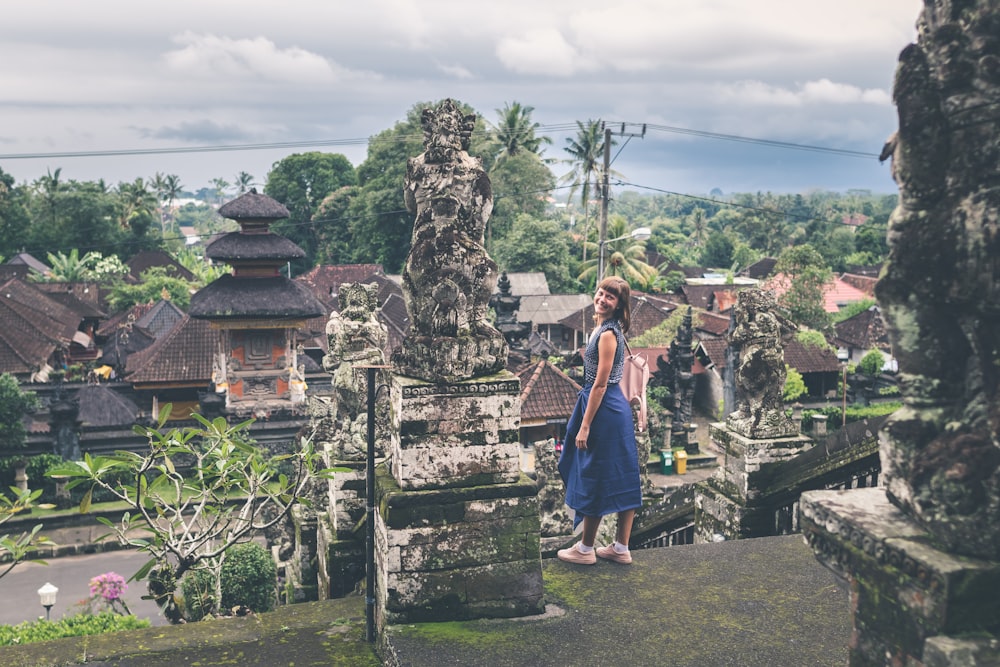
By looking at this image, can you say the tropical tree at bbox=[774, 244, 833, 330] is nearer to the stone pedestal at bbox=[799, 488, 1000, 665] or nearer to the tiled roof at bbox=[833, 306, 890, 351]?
the tiled roof at bbox=[833, 306, 890, 351]

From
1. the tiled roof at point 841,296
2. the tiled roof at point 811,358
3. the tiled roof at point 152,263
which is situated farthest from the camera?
the tiled roof at point 841,296

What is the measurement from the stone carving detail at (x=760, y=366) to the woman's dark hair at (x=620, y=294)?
10.3 ft

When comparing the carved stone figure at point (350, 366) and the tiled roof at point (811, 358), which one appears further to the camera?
the tiled roof at point (811, 358)

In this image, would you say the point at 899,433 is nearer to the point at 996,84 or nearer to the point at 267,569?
Answer: the point at 996,84

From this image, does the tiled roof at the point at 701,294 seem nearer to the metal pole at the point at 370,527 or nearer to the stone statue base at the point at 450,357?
the stone statue base at the point at 450,357

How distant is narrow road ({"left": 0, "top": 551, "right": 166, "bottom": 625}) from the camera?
19.1 meters

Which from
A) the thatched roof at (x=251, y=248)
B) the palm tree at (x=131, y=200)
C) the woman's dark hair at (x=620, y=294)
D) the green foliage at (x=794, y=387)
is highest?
the palm tree at (x=131, y=200)

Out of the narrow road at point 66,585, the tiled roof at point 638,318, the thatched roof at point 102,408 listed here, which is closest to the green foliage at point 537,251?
the tiled roof at point 638,318

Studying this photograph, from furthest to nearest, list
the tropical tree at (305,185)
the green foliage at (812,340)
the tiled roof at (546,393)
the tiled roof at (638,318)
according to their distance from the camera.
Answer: the tropical tree at (305,185) → the tiled roof at (638,318) → the green foliage at (812,340) → the tiled roof at (546,393)

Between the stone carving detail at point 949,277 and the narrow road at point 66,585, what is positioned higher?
the stone carving detail at point 949,277

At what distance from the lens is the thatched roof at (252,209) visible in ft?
110

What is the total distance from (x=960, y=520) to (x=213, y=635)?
16.8 feet

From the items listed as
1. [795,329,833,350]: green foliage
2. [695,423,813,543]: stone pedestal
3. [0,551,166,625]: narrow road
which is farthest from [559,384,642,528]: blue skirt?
[795,329,833,350]: green foliage

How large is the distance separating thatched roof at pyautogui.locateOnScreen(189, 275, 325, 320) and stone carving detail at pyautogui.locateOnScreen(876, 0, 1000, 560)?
29683mm
